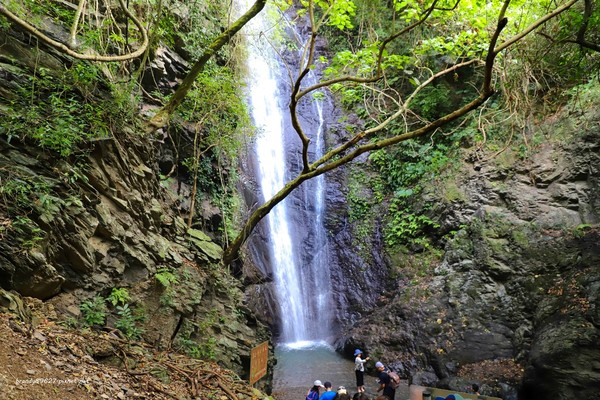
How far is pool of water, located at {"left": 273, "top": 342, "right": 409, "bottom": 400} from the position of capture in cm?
904

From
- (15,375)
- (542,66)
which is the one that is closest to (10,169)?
(15,375)

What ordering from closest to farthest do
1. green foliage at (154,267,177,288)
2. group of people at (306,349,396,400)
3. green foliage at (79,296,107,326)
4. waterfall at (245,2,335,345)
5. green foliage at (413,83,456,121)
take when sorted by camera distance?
green foliage at (79,296,107,326), group of people at (306,349,396,400), green foliage at (154,267,177,288), waterfall at (245,2,335,345), green foliage at (413,83,456,121)

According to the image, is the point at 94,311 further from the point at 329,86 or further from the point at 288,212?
the point at 288,212

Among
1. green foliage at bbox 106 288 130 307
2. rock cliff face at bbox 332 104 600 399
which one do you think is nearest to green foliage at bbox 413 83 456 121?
rock cliff face at bbox 332 104 600 399

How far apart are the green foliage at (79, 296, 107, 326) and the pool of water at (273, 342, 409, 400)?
4.99 meters

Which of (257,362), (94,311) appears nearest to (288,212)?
(257,362)

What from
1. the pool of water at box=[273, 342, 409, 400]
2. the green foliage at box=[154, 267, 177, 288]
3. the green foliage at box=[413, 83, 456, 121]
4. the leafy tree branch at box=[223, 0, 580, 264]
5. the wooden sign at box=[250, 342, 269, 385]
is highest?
the green foliage at box=[413, 83, 456, 121]

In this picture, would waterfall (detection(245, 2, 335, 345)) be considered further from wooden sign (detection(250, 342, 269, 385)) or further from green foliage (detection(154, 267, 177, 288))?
Result: green foliage (detection(154, 267, 177, 288))

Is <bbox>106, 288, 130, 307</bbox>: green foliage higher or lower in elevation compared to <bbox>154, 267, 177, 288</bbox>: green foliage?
lower

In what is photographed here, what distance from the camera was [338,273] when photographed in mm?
14734

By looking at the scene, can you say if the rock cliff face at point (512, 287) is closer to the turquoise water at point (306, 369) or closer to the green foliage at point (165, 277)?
the turquoise water at point (306, 369)

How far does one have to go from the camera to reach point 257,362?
6.35 metres

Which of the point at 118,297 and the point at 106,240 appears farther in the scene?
the point at 106,240

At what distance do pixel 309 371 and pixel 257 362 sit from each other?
4595 mm
